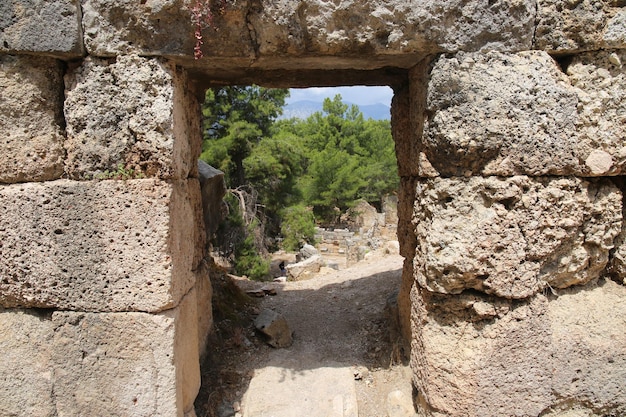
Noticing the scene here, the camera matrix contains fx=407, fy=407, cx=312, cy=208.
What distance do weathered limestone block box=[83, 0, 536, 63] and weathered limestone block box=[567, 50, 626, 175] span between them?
1.45 feet

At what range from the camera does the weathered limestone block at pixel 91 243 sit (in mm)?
2418

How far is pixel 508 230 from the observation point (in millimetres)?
2434

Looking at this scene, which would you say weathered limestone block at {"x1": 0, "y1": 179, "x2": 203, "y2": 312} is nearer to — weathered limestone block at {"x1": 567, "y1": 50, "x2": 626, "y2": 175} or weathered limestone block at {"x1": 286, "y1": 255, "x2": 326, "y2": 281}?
weathered limestone block at {"x1": 567, "y1": 50, "x2": 626, "y2": 175}

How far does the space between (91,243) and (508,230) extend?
2.50m

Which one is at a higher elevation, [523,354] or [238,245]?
[523,354]

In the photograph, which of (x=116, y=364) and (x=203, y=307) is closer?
(x=116, y=364)

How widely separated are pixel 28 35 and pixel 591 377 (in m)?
4.04

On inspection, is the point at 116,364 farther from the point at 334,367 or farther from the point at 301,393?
the point at 334,367

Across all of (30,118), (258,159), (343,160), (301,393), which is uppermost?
(30,118)

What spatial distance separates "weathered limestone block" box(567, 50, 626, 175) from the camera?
2506 millimetres

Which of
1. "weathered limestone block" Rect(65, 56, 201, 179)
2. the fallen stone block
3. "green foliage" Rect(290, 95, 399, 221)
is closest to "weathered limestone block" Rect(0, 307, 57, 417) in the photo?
"weathered limestone block" Rect(65, 56, 201, 179)

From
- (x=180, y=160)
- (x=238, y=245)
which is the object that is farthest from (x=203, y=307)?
(x=238, y=245)

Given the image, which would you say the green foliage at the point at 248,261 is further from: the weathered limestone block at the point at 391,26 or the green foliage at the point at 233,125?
the weathered limestone block at the point at 391,26

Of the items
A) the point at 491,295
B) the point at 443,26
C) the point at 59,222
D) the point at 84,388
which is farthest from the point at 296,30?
the point at 84,388
